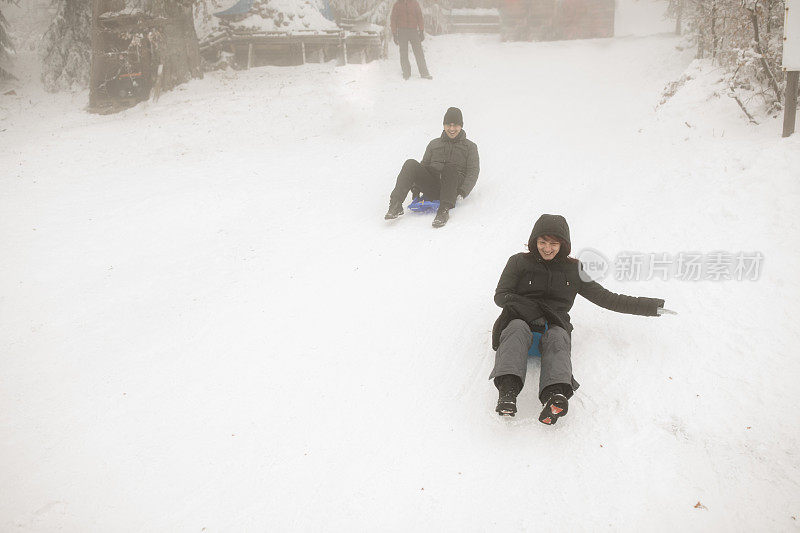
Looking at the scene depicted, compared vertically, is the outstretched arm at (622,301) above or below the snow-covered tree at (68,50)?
below

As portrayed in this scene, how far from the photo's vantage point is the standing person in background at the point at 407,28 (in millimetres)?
13070

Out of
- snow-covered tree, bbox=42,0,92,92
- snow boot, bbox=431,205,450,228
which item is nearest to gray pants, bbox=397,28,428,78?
snow-covered tree, bbox=42,0,92,92

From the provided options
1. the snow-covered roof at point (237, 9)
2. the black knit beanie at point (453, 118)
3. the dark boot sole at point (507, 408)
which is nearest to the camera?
the dark boot sole at point (507, 408)

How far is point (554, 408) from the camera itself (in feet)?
9.45

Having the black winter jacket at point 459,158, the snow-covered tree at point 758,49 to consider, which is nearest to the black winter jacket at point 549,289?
the black winter jacket at point 459,158

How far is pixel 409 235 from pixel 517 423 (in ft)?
10.3

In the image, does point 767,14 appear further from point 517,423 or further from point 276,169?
point 276,169

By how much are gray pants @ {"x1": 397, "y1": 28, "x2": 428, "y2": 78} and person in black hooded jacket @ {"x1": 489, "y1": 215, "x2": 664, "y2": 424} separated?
1098 cm

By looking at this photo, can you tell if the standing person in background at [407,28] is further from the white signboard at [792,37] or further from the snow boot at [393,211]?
the white signboard at [792,37]

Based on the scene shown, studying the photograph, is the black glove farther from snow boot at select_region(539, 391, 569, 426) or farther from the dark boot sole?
the dark boot sole

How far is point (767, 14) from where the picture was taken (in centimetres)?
574

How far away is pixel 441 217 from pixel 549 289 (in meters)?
2.62

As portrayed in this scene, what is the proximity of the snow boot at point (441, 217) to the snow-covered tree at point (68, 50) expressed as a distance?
36.9 feet

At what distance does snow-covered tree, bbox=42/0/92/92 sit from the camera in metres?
12.1
